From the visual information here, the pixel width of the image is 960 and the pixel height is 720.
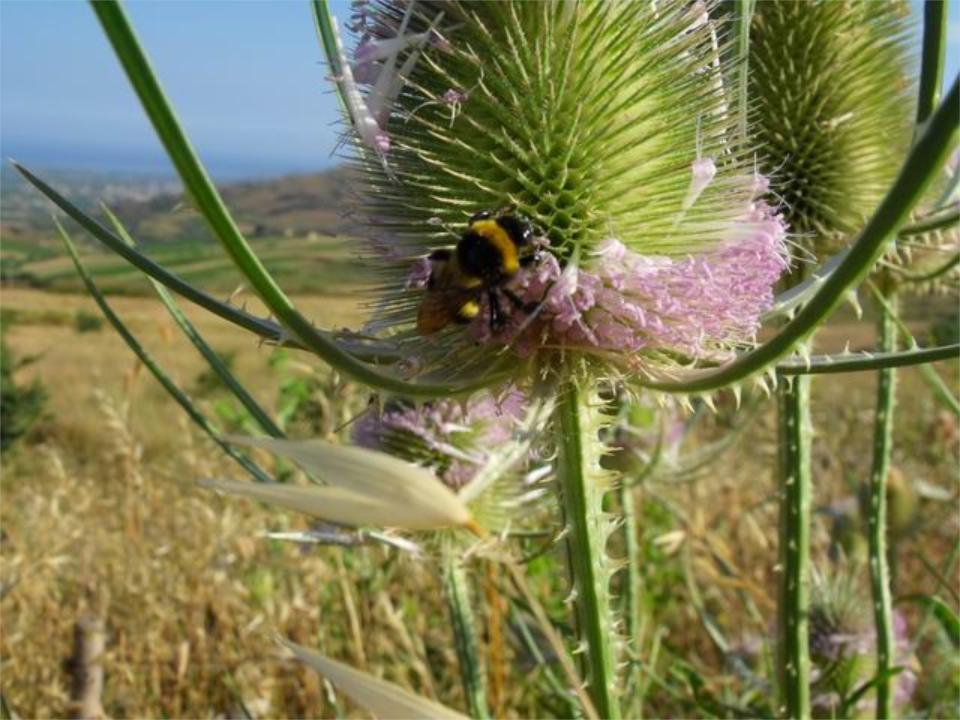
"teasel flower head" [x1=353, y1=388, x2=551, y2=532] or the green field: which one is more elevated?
the green field

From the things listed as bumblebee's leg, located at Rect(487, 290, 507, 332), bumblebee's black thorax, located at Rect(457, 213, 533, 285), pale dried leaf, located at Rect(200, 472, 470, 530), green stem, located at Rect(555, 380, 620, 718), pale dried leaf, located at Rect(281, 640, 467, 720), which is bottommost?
green stem, located at Rect(555, 380, 620, 718)

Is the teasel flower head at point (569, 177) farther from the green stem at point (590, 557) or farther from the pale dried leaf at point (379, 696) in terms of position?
the pale dried leaf at point (379, 696)

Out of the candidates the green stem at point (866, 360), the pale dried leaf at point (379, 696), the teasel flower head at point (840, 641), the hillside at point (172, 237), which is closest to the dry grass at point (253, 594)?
the teasel flower head at point (840, 641)

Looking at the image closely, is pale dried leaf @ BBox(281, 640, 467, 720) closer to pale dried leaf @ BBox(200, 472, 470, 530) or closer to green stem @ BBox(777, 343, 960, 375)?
pale dried leaf @ BBox(200, 472, 470, 530)

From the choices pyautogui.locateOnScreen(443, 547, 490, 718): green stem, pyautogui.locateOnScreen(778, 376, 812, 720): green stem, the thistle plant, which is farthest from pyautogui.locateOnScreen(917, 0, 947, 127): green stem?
pyautogui.locateOnScreen(443, 547, 490, 718): green stem

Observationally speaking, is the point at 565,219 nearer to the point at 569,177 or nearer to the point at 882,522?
the point at 569,177

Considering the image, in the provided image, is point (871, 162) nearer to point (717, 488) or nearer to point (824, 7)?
point (824, 7)

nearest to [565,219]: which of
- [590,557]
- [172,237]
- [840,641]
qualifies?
[590,557]

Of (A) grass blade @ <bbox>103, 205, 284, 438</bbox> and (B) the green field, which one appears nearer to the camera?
(A) grass blade @ <bbox>103, 205, 284, 438</bbox>
